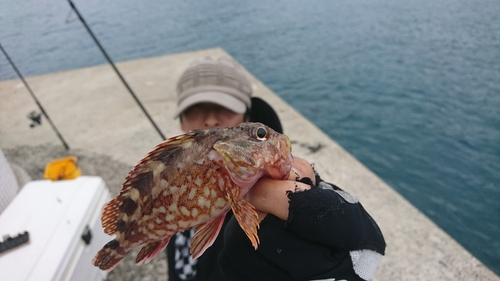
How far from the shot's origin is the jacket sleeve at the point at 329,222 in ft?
4.81

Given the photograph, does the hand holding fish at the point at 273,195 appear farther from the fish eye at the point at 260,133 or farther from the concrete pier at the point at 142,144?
the concrete pier at the point at 142,144

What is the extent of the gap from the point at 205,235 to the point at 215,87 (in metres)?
1.39

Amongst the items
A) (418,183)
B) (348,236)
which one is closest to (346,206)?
(348,236)

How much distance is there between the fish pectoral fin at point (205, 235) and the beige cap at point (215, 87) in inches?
45.3

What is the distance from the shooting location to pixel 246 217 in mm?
1426

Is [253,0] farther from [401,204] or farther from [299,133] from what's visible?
[401,204]

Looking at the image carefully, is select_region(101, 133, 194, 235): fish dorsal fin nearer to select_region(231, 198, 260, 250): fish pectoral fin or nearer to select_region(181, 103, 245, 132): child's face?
select_region(231, 198, 260, 250): fish pectoral fin

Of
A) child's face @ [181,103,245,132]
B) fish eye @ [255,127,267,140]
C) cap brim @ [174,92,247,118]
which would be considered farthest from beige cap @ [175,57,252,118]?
fish eye @ [255,127,267,140]

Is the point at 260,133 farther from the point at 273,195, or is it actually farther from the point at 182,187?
the point at 182,187

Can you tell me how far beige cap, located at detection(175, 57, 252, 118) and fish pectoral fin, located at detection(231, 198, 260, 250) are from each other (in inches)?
47.6

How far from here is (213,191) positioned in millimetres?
1511

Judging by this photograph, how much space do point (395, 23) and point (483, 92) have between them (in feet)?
21.2

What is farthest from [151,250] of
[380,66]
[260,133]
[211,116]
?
[380,66]

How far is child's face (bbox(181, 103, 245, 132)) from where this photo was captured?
2.69m
